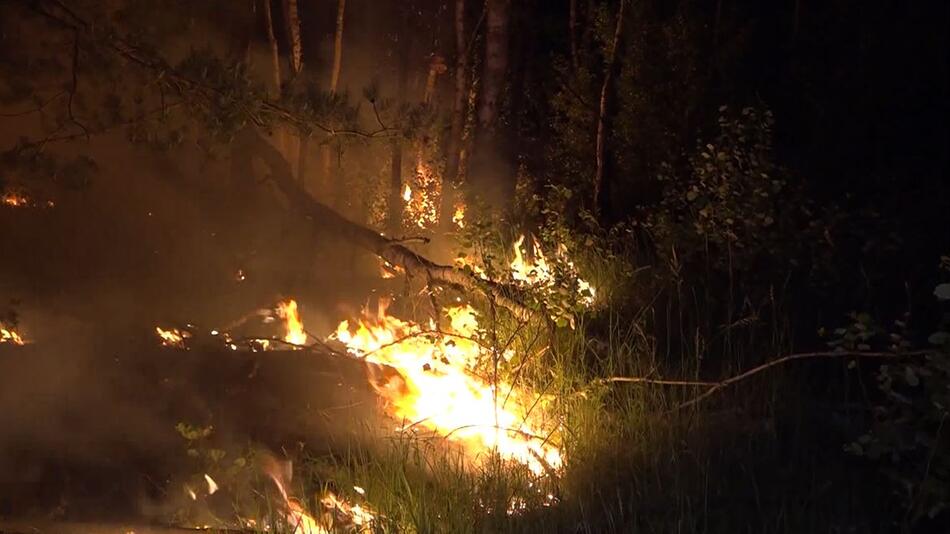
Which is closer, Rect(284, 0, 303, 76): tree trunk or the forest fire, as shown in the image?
the forest fire

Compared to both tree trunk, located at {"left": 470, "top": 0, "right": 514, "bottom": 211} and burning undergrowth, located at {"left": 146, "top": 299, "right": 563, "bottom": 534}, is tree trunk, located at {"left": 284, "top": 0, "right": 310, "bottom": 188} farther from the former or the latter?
burning undergrowth, located at {"left": 146, "top": 299, "right": 563, "bottom": 534}

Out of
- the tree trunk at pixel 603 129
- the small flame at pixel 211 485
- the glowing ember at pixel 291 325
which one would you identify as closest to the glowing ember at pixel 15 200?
the glowing ember at pixel 291 325

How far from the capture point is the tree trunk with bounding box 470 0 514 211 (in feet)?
33.6

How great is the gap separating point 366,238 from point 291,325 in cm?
142

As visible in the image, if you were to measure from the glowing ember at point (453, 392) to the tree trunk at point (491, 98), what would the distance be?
395 centimetres

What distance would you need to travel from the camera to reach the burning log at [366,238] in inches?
254

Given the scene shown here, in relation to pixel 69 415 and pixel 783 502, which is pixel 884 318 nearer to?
pixel 783 502

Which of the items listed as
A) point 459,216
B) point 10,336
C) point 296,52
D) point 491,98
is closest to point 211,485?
point 10,336

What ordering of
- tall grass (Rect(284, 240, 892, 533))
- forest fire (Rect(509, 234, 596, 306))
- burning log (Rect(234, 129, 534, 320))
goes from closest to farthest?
tall grass (Rect(284, 240, 892, 533)) → burning log (Rect(234, 129, 534, 320)) → forest fire (Rect(509, 234, 596, 306))

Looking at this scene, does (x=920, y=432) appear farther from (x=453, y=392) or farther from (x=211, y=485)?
(x=211, y=485)

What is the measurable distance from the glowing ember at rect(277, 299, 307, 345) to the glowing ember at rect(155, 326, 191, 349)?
0.71 meters

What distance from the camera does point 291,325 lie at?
7188 mm

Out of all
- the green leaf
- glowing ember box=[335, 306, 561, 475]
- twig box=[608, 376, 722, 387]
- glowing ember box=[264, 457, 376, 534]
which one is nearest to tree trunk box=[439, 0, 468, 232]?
glowing ember box=[335, 306, 561, 475]

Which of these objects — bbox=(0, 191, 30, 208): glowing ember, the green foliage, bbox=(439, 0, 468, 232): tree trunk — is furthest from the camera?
bbox=(439, 0, 468, 232): tree trunk
